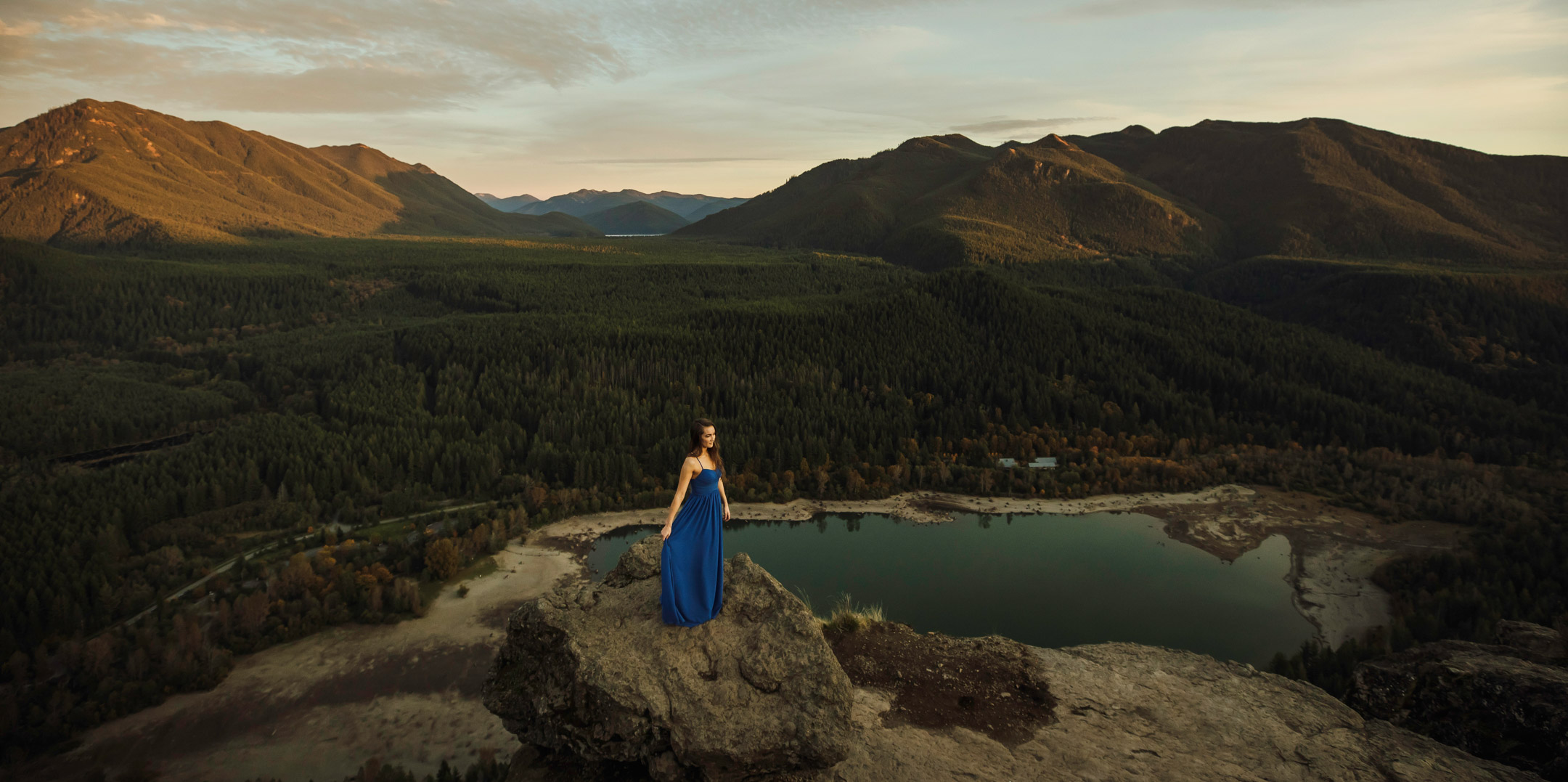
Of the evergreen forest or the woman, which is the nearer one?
the woman

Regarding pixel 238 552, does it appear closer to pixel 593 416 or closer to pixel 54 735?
pixel 54 735

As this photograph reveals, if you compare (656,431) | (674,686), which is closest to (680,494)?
(674,686)

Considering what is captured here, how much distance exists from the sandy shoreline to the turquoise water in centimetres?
286

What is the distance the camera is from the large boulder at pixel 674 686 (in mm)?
17328

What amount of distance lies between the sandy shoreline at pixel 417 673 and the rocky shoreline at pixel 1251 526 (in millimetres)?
201

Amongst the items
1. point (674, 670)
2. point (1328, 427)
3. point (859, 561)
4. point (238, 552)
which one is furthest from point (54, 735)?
point (1328, 427)

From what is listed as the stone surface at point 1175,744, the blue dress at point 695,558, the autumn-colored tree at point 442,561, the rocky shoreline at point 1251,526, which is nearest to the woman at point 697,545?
the blue dress at point 695,558

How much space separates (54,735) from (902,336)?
119 metres

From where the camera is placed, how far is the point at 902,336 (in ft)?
457

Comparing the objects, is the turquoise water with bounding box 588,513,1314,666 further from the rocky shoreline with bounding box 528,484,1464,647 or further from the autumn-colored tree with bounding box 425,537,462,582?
the autumn-colored tree with bounding box 425,537,462,582

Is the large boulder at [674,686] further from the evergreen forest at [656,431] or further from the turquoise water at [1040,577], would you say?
the evergreen forest at [656,431]

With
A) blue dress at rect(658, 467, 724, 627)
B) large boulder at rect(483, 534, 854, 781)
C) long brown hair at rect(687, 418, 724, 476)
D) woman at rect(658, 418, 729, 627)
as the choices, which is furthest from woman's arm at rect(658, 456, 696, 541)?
large boulder at rect(483, 534, 854, 781)

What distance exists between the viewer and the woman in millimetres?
18609

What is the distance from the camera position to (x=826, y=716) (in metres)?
17.6
